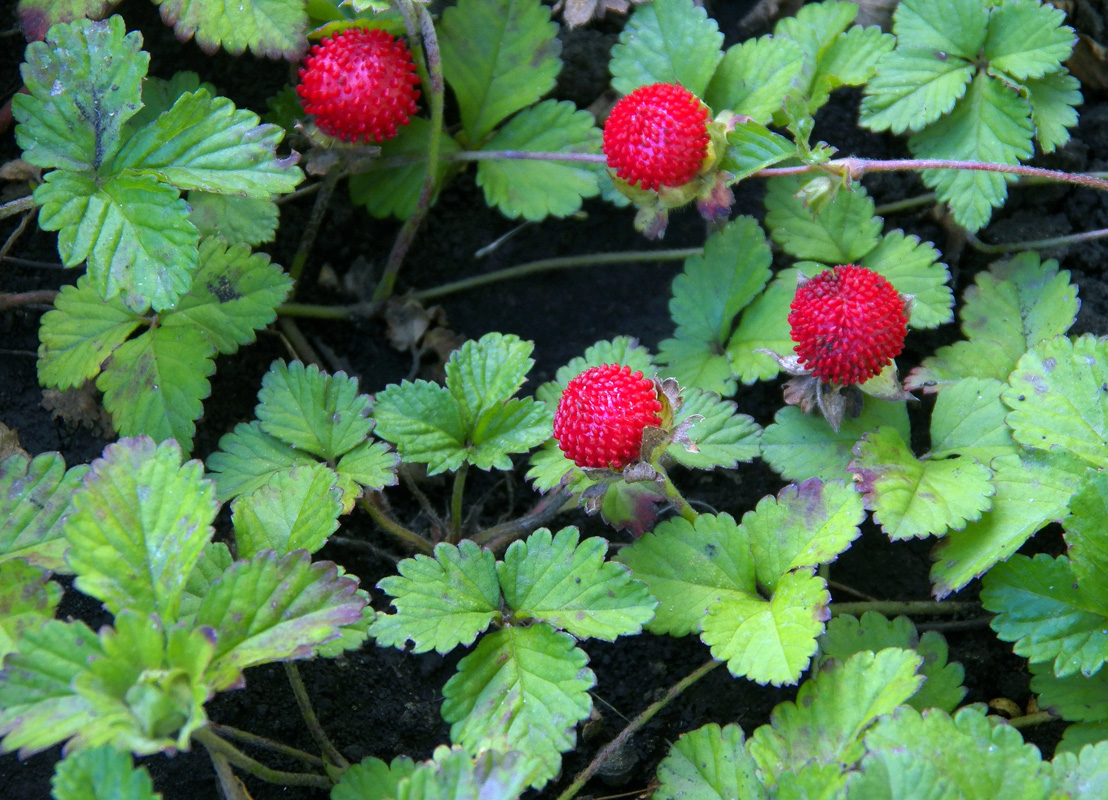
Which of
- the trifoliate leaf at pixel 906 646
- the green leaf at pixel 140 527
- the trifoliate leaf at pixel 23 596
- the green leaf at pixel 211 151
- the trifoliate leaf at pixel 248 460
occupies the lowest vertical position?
the trifoliate leaf at pixel 906 646

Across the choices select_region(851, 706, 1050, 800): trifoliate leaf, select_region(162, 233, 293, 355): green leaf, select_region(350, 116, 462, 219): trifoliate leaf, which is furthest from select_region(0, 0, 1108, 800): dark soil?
select_region(851, 706, 1050, 800): trifoliate leaf

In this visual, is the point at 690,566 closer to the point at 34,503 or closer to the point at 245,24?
the point at 34,503

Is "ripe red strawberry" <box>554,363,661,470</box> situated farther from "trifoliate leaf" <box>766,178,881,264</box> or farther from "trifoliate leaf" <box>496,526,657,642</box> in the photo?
"trifoliate leaf" <box>766,178,881,264</box>

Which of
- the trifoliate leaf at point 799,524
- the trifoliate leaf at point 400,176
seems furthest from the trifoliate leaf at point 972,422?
the trifoliate leaf at point 400,176

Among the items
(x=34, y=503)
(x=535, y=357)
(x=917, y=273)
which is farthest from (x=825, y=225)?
(x=34, y=503)

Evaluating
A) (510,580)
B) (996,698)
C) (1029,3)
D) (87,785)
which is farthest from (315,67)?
(996,698)

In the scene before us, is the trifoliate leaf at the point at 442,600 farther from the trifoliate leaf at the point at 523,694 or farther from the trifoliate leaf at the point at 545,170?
the trifoliate leaf at the point at 545,170

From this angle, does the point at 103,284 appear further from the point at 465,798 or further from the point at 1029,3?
the point at 1029,3
